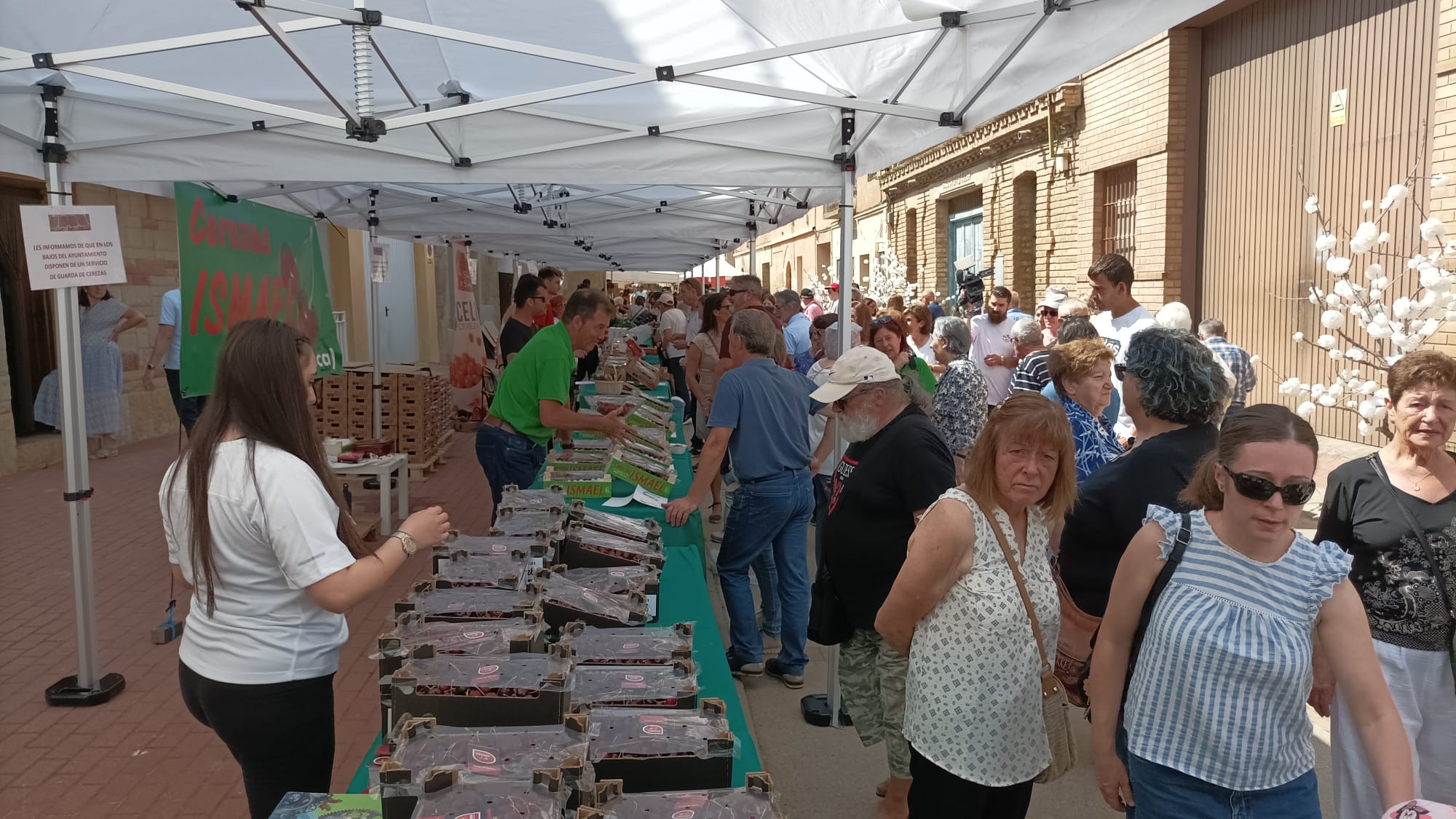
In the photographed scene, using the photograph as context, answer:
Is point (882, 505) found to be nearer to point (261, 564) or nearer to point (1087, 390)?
point (1087, 390)

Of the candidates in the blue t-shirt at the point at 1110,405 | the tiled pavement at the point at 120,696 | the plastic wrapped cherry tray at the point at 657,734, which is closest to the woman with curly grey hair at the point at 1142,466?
the plastic wrapped cherry tray at the point at 657,734

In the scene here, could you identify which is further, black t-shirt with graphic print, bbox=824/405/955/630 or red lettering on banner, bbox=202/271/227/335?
red lettering on banner, bbox=202/271/227/335

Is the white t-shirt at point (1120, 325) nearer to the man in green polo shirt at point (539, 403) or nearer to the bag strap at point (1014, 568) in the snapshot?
the man in green polo shirt at point (539, 403)

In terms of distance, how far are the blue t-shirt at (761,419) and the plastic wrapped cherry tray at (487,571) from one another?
1.70m

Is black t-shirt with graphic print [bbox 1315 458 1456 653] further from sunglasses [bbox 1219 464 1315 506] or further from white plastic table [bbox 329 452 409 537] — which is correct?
white plastic table [bbox 329 452 409 537]

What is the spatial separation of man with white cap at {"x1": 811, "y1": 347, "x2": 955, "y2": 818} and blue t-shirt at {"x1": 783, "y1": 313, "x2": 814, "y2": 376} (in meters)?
4.68

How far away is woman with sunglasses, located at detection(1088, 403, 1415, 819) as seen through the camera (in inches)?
81.0

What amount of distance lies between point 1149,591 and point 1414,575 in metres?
1.09

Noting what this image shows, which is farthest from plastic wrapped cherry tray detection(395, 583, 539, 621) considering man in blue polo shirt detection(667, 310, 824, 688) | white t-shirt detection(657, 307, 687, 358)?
white t-shirt detection(657, 307, 687, 358)

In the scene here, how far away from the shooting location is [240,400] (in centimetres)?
229

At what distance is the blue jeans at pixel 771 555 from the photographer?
476cm

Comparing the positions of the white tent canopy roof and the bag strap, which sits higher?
the white tent canopy roof

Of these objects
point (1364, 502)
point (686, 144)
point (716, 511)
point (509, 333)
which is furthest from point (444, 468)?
point (1364, 502)

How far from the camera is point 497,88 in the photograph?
199 inches
